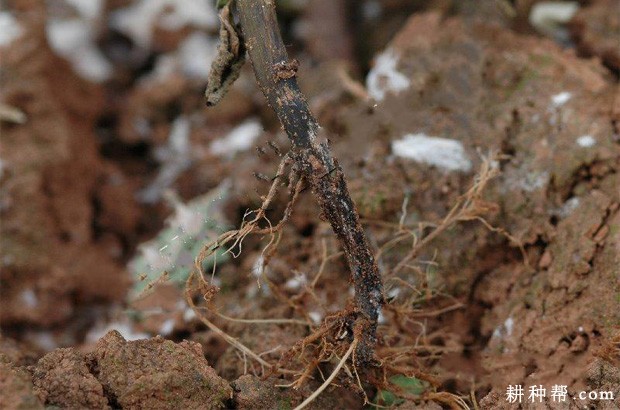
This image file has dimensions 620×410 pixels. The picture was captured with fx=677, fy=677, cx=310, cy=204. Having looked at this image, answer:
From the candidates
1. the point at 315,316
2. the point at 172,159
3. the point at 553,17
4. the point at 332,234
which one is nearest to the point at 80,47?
the point at 172,159

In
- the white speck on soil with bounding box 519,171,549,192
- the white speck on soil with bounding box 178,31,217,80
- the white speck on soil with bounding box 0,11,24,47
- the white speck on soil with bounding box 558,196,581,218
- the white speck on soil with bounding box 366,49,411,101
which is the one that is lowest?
the white speck on soil with bounding box 558,196,581,218

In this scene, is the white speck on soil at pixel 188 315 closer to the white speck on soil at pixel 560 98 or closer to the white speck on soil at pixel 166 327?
the white speck on soil at pixel 166 327

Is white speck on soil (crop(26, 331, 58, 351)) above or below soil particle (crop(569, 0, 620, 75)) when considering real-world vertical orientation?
below

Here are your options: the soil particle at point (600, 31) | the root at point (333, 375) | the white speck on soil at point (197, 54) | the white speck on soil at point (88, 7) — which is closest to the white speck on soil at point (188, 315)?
the root at point (333, 375)

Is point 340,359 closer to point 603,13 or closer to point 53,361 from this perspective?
point 53,361

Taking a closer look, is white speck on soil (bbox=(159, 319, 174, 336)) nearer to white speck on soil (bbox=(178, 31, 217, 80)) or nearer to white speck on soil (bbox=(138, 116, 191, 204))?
white speck on soil (bbox=(138, 116, 191, 204))

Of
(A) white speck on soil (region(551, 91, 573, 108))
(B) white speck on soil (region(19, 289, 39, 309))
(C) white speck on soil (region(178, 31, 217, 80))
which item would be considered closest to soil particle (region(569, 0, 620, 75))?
(A) white speck on soil (region(551, 91, 573, 108))

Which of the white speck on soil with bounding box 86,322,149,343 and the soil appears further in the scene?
the white speck on soil with bounding box 86,322,149,343
